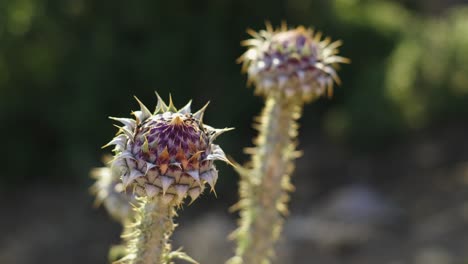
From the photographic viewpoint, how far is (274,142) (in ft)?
10.2

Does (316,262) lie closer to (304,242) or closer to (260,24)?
(304,242)

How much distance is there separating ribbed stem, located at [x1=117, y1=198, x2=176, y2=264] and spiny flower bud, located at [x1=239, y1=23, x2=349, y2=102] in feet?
3.02

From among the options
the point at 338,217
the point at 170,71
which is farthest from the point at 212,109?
the point at 338,217

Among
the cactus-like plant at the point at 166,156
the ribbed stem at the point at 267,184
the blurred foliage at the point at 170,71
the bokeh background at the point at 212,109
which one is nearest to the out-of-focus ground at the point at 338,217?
the bokeh background at the point at 212,109

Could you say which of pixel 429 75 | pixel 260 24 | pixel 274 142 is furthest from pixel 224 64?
pixel 274 142

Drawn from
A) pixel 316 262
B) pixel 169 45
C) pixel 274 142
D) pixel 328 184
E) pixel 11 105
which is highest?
pixel 169 45

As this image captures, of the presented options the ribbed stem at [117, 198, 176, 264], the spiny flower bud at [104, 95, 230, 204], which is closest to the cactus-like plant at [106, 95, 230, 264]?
the spiny flower bud at [104, 95, 230, 204]

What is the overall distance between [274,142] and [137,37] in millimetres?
6195

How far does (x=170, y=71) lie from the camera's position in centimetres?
879

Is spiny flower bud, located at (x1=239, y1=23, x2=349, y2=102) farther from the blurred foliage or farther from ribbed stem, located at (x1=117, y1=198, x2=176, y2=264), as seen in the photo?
the blurred foliage

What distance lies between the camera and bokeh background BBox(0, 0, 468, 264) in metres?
8.40

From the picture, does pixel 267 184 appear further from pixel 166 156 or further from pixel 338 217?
pixel 338 217

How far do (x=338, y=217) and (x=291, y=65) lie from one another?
5.56 m

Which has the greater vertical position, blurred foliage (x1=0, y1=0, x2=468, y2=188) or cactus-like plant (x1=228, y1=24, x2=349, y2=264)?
blurred foliage (x1=0, y1=0, x2=468, y2=188)
